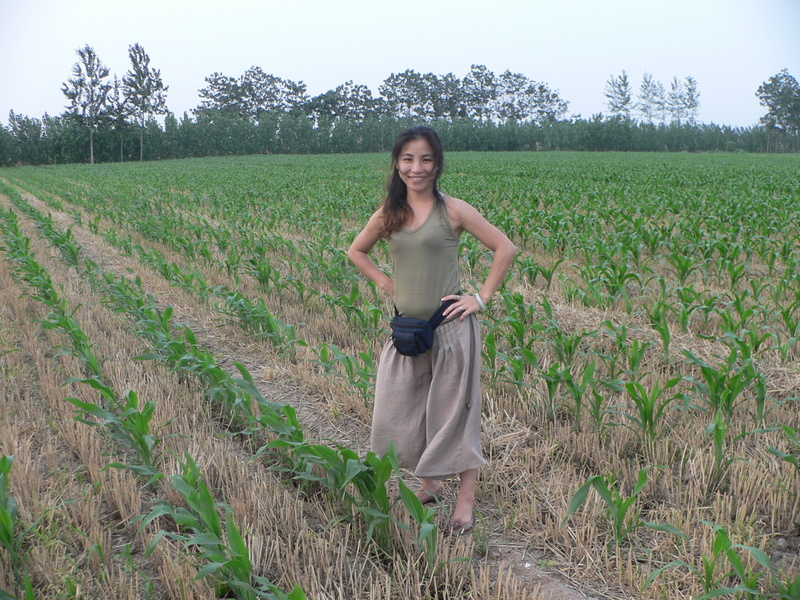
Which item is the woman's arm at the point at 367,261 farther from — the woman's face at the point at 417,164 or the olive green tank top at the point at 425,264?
the woman's face at the point at 417,164

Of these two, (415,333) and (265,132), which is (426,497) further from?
(265,132)

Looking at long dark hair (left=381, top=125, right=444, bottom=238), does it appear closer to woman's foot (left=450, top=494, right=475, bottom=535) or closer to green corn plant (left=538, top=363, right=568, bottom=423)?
woman's foot (left=450, top=494, right=475, bottom=535)

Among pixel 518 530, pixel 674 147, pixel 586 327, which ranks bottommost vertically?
pixel 518 530

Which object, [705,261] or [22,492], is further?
[705,261]

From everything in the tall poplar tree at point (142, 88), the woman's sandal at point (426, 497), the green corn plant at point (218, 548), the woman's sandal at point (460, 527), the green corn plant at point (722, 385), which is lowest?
the woman's sandal at point (460, 527)

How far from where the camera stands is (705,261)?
7035 millimetres

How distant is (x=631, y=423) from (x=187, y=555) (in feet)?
7.90

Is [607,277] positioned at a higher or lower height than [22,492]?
higher

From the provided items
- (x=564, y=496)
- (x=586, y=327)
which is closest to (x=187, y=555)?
(x=564, y=496)

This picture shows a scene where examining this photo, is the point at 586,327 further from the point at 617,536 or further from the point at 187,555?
the point at 187,555

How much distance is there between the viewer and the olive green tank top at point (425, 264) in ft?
8.68

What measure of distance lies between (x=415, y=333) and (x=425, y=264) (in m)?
0.28

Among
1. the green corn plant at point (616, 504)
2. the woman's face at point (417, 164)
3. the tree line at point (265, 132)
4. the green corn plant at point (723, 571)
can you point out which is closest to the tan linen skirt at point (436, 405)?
the green corn plant at point (616, 504)

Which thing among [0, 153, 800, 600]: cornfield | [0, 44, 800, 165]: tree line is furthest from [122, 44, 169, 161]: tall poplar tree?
[0, 153, 800, 600]: cornfield
